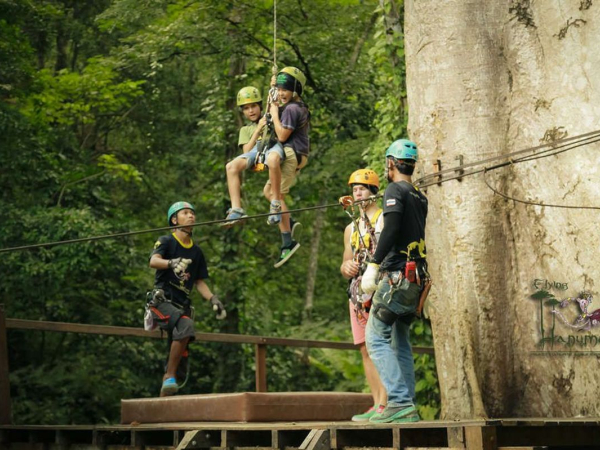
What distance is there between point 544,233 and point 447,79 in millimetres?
1401

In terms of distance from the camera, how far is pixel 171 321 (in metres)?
8.79

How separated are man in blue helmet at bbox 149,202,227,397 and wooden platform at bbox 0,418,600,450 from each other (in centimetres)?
87

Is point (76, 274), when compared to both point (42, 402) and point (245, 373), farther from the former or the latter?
point (245, 373)

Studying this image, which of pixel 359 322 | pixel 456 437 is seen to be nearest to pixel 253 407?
pixel 359 322

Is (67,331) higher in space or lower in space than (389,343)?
higher

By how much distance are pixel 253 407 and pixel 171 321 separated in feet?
5.91

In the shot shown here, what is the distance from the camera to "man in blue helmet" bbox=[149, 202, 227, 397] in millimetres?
8781

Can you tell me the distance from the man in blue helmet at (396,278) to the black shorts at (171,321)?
2534 millimetres

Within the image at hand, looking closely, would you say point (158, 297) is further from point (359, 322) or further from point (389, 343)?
point (389, 343)

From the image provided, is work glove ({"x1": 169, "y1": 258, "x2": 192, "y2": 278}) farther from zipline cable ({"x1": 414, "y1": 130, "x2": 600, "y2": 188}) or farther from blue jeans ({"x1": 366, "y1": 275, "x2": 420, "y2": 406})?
blue jeans ({"x1": 366, "y1": 275, "x2": 420, "y2": 406})

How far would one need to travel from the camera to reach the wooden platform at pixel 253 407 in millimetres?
7238

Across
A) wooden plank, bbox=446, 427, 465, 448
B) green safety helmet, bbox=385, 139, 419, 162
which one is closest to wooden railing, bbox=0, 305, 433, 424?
green safety helmet, bbox=385, 139, 419, 162

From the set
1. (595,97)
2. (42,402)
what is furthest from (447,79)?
(42,402)

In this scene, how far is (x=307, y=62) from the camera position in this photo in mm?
16938
